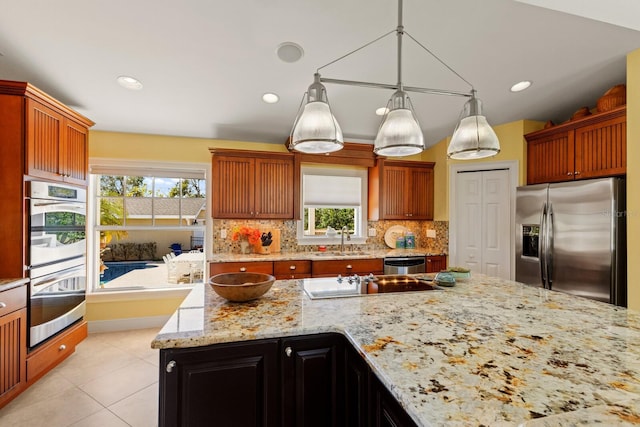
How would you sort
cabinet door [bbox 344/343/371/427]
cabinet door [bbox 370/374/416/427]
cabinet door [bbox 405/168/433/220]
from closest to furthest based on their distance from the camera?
cabinet door [bbox 370/374/416/427] < cabinet door [bbox 344/343/371/427] < cabinet door [bbox 405/168/433/220]

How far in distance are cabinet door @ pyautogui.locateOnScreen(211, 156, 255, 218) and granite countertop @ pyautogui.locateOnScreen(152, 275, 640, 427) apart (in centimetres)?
183

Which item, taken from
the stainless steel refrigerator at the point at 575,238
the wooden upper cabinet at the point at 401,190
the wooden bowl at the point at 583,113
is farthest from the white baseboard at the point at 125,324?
the wooden bowl at the point at 583,113

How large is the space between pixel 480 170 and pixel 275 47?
3.15 m

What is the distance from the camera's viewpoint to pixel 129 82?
286 cm

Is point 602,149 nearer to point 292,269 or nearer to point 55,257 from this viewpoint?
point 292,269

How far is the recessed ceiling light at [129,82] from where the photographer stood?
281 centimetres

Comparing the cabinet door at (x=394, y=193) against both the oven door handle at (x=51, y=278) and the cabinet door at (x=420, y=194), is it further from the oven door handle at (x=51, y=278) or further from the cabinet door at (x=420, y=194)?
the oven door handle at (x=51, y=278)

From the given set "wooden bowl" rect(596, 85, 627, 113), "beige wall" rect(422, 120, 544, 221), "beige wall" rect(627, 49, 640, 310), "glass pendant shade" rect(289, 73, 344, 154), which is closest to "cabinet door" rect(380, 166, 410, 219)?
"beige wall" rect(422, 120, 544, 221)

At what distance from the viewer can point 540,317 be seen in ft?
4.94

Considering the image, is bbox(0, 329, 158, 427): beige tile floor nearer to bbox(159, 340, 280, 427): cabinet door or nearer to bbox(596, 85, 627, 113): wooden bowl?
bbox(159, 340, 280, 427): cabinet door

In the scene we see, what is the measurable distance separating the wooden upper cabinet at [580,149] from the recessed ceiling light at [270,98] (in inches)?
121

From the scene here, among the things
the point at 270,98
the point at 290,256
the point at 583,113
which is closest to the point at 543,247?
the point at 583,113

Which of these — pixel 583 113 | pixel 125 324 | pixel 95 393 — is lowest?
pixel 95 393

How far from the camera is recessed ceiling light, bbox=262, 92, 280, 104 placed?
3.18 m
